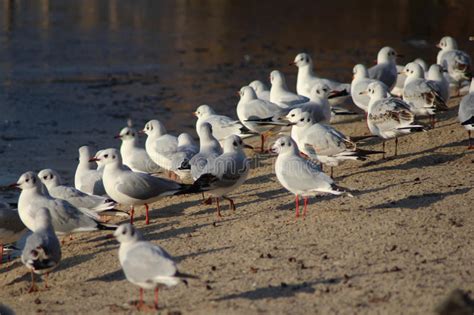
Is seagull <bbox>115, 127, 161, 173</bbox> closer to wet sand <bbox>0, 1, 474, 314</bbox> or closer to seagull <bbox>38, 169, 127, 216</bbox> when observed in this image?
wet sand <bbox>0, 1, 474, 314</bbox>

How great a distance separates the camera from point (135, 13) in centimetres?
2762

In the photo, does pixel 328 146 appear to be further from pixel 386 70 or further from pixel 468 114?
pixel 386 70

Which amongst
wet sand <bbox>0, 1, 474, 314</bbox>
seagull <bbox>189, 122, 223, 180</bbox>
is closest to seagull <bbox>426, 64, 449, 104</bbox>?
wet sand <bbox>0, 1, 474, 314</bbox>

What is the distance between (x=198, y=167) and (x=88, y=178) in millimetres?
1329

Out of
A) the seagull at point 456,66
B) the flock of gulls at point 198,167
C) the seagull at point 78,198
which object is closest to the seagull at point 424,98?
the flock of gulls at point 198,167

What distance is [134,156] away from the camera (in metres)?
11.5

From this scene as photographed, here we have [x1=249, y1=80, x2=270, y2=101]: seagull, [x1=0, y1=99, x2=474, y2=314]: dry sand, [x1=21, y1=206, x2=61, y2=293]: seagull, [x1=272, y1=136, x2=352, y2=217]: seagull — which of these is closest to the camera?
[x1=0, y1=99, x2=474, y2=314]: dry sand

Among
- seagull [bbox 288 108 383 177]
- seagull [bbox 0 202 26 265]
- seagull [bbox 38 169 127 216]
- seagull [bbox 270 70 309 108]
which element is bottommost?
seagull [bbox 0 202 26 265]

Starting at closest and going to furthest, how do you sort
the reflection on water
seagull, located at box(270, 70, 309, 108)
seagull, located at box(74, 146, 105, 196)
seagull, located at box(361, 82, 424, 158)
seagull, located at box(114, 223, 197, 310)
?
seagull, located at box(114, 223, 197, 310) → seagull, located at box(74, 146, 105, 196) → seagull, located at box(361, 82, 424, 158) → seagull, located at box(270, 70, 309, 108) → the reflection on water

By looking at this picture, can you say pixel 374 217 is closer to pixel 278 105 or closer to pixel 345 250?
pixel 345 250

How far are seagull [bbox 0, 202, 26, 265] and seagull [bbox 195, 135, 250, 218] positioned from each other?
1.77 m

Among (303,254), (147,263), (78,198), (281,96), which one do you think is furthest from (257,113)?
(147,263)

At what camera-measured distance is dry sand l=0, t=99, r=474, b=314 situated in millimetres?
6883

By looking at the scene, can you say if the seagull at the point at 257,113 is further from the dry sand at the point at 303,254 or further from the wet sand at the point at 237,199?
the dry sand at the point at 303,254
